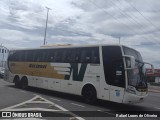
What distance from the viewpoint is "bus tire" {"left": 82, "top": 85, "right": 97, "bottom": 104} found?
16922 mm

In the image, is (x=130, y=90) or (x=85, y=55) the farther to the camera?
(x=85, y=55)

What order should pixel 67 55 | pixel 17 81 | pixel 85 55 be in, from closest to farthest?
pixel 85 55
pixel 67 55
pixel 17 81

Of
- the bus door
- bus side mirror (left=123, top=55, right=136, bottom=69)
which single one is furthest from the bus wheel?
bus side mirror (left=123, top=55, right=136, bottom=69)

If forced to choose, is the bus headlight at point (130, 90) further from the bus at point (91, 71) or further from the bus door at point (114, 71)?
the bus door at point (114, 71)

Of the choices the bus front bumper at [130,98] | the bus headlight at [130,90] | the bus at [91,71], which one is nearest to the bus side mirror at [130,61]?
the bus at [91,71]

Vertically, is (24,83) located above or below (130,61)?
below

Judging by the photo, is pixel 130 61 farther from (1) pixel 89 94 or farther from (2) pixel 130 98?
(1) pixel 89 94

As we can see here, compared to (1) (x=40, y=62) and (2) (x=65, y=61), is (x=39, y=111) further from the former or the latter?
(1) (x=40, y=62)

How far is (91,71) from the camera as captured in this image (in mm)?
17266

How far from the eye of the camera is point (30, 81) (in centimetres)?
2314

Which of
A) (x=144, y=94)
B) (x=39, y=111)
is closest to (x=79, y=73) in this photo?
(x=144, y=94)

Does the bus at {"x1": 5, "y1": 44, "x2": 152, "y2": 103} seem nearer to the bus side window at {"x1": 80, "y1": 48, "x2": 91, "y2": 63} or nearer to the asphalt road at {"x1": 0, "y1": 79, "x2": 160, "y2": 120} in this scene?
the bus side window at {"x1": 80, "y1": 48, "x2": 91, "y2": 63}

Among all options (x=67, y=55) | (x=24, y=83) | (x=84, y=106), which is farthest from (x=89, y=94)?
(x=24, y=83)

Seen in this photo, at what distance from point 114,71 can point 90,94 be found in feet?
7.19
